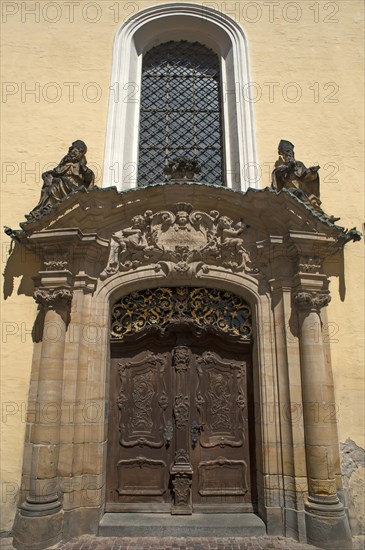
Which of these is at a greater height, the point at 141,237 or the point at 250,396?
the point at 141,237

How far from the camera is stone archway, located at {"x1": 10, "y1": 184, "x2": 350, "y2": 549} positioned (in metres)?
4.99

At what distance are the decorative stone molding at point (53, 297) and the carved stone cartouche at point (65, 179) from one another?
39.0 inches

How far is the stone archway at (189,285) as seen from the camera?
4.99 m

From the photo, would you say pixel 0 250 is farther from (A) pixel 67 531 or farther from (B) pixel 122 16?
(B) pixel 122 16

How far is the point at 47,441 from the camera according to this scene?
5.02 m

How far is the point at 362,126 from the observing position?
6891 millimetres

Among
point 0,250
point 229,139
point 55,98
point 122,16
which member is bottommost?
point 0,250

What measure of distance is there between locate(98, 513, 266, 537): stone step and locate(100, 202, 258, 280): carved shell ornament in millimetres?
3019

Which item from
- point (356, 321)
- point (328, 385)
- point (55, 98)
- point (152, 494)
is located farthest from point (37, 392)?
point (55, 98)

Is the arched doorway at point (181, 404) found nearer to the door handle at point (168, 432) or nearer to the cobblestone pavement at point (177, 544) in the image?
the door handle at point (168, 432)

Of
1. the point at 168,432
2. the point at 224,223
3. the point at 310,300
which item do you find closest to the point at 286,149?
the point at 224,223

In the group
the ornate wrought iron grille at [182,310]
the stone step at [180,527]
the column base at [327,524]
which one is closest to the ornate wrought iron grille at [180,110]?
the ornate wrought iron grille at [182,310]

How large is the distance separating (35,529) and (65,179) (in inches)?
164

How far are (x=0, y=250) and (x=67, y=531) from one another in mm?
3631
